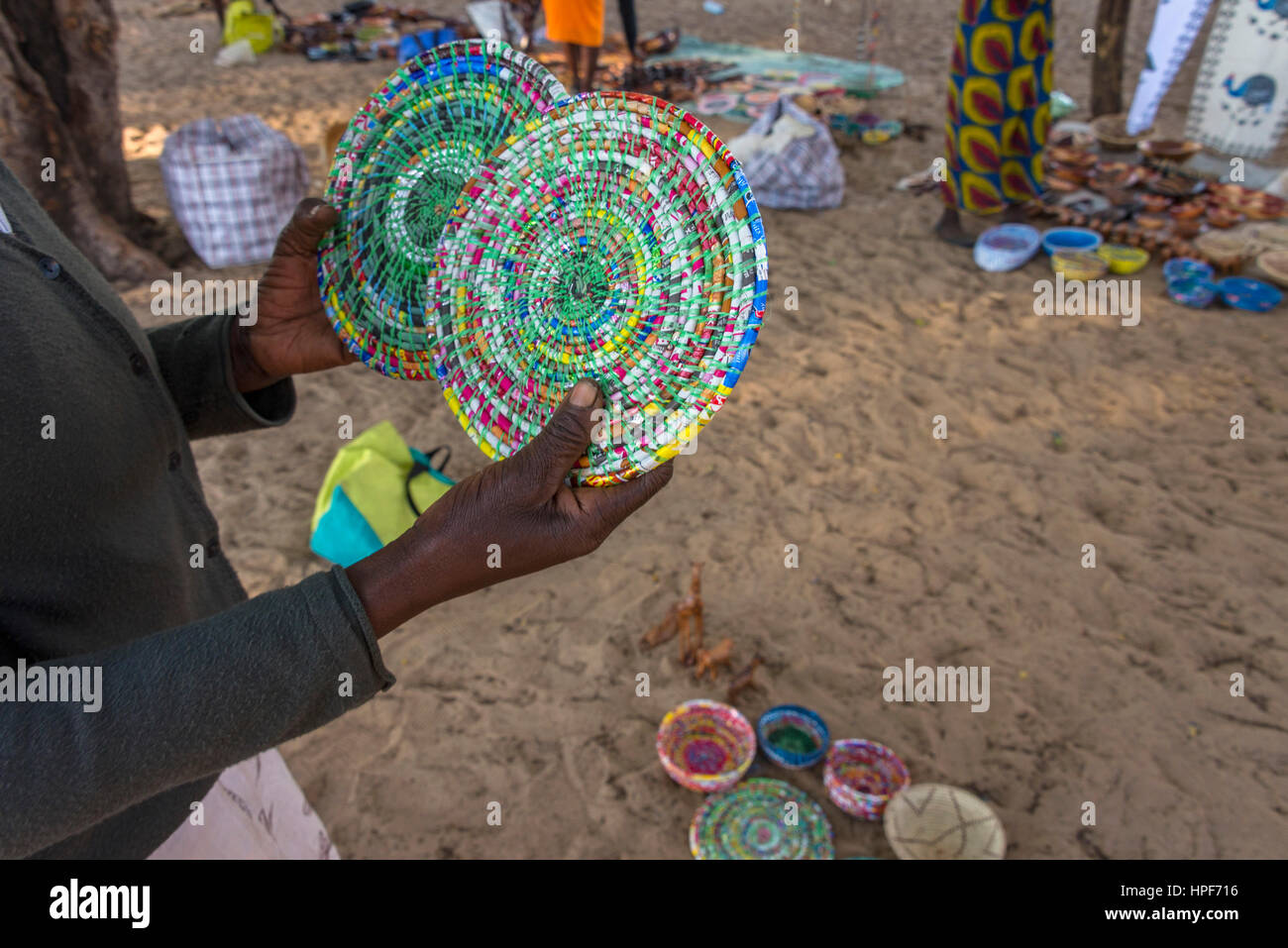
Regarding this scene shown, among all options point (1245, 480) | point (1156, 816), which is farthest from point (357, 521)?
point (1245, 480)

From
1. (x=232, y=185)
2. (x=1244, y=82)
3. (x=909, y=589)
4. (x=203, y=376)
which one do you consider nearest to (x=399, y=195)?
(x=203, y=376)

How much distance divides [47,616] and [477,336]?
59 cm

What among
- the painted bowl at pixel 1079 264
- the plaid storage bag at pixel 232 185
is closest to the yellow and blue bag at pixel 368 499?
the plaid storage bag at pixel 232 185

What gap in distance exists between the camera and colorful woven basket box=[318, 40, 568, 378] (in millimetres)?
1220

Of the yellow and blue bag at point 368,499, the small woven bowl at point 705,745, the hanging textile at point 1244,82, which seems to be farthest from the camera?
the hanging textile at point 1244,82

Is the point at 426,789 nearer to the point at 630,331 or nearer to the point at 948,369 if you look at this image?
the point at 630,331

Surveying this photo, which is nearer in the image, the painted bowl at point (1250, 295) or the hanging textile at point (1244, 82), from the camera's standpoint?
the painted bowl at point (1250, 295)

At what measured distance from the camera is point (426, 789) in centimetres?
221

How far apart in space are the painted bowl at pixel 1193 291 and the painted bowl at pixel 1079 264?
1.08 ft

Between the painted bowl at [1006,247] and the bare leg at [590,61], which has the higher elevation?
the bare leg at [590,61]

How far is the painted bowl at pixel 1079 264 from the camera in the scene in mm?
4223

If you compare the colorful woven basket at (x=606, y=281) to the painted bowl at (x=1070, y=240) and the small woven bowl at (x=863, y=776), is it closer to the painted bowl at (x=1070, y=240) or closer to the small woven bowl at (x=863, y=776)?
the small woven bowl at (x=863, y=776)

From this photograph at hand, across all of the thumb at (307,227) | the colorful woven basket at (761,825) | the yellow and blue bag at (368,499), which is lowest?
the colorful woven basket at (761,825)

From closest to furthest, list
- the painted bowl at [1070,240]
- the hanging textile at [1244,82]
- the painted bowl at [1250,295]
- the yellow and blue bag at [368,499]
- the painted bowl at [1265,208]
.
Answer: the yellow and blue bag at [368,499]
the painted bowl at [1250,295]
the painted bowl at [1070,240]
the painted bowl at [1265,208]
the hanging textile at [1244,82]
